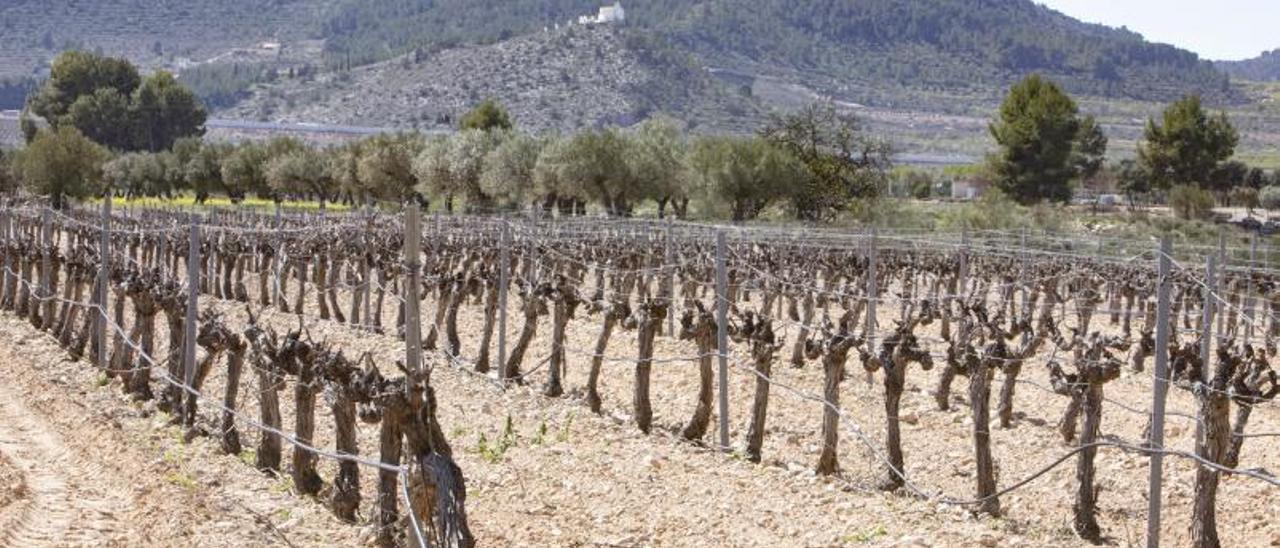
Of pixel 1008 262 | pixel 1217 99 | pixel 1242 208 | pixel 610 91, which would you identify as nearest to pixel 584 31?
pixel 610 91

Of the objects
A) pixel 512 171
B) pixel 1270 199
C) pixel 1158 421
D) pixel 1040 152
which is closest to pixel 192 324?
pixel 1158 421

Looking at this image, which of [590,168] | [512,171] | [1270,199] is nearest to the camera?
[590,168]

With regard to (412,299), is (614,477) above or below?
below

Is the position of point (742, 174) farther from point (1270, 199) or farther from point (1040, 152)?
point (1270, 199)

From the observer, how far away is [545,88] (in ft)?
488

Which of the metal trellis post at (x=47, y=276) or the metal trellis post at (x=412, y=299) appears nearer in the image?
the metal trellis post at (x=412, y=299)

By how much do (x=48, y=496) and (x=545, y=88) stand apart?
140 meters

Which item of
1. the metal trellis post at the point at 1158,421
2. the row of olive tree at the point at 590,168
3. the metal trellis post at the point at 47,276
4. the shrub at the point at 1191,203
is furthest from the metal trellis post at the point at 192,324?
the shrub at the point at 1191,203

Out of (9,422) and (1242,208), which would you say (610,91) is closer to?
(1242,208)

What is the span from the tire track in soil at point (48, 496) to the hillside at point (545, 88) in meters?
122

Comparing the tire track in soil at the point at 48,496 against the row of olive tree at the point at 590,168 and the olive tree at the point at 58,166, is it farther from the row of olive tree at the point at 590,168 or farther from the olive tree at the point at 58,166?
the olive tree at the point at 58,166

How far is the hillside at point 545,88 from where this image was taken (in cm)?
14300

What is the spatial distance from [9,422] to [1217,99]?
668ft

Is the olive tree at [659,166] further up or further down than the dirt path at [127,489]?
further up
